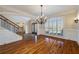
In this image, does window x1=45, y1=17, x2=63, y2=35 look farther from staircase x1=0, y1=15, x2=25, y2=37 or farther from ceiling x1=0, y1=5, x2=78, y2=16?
staircase x1=0, y1=15, x2=25, y2=37

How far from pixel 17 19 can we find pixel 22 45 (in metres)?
0.71

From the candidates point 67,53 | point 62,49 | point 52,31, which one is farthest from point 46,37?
point 67,53

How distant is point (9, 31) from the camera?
2.50 metres

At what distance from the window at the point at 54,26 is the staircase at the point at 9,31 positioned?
2.37 ft

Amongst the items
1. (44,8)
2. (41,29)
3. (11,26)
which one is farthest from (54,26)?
(11,26)

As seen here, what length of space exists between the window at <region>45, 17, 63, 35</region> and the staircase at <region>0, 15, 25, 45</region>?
72 cm

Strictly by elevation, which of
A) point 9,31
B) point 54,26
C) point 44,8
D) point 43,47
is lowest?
point 43,47

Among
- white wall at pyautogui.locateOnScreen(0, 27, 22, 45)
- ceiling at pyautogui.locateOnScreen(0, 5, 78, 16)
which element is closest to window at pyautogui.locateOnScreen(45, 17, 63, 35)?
ceiling at pyautogui.locateOnScreen(0, 5, 78, 16)

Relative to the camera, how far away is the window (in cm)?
247

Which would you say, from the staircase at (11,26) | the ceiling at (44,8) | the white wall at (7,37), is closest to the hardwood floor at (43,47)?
the white wall at (7,37)

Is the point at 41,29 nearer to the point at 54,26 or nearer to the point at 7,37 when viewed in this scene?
the point at 54,26

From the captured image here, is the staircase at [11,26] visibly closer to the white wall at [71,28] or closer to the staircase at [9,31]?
the staircase at [9,31]

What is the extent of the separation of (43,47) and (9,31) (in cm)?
104
